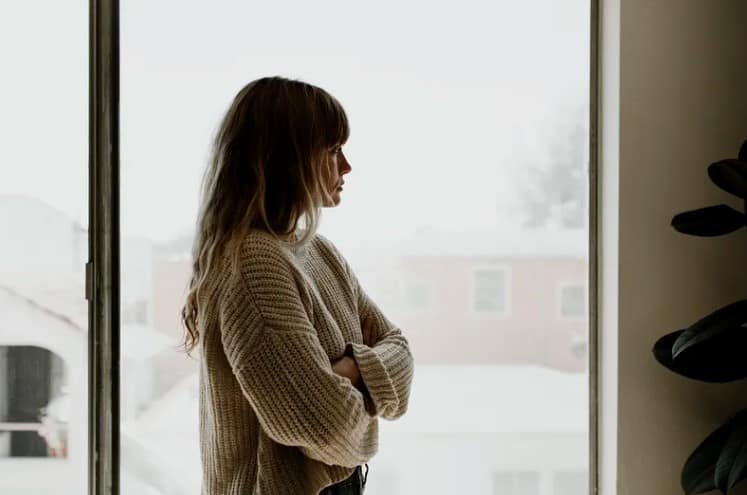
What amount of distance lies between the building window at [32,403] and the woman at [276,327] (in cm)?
70

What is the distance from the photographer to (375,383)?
1214mm

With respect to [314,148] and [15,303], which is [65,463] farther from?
[314,148]

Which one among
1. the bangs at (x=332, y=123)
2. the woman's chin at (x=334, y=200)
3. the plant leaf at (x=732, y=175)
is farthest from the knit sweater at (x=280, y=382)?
the plant leaf at (x=732, y=175)

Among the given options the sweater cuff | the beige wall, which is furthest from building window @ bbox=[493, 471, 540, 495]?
the sweater cuff

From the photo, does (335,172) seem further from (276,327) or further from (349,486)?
(349,486)

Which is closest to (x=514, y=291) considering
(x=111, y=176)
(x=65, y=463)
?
(x=111, y=176)

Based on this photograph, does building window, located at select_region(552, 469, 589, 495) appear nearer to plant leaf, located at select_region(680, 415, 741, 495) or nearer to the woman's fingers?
plant leaf, located at select_region(680, 415, 741, 495)

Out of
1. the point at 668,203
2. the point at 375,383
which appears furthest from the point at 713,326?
the point at 375,383

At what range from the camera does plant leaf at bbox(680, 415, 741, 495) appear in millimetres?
1588

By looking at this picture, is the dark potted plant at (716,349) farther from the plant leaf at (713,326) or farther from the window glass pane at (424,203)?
the window glass pane at (424,203)

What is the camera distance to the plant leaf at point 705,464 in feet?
5.21

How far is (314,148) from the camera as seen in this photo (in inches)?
48.3

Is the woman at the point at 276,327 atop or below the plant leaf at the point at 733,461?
atop

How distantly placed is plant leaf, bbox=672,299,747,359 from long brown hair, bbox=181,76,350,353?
2.74ft
